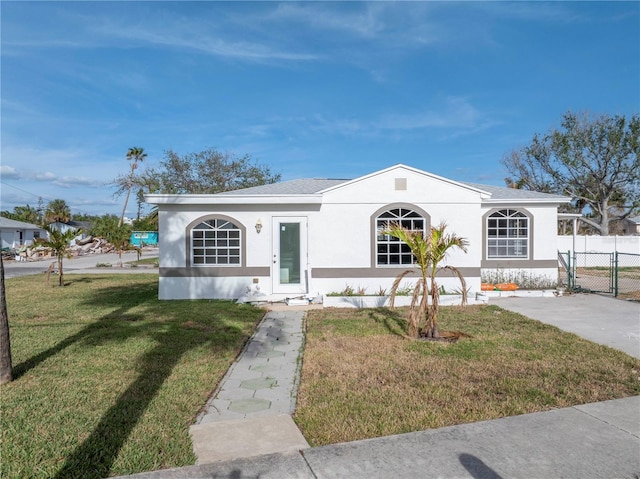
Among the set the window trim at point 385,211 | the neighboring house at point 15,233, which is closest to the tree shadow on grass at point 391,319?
the window trim at point 385,211

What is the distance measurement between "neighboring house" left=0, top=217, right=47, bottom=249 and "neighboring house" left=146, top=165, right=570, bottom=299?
3441 centimetres

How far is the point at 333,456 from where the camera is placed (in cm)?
355

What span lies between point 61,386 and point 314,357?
324 cm

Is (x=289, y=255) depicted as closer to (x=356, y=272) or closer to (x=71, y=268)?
(x=356, y=272)

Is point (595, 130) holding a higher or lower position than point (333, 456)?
higher

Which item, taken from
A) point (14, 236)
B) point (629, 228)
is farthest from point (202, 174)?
point (629, 228)

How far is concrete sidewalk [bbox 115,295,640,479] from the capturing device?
330cm

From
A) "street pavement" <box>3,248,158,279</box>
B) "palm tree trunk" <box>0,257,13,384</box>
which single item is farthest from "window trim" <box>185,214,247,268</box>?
"street pavement" <box>3,248,158,279</box>

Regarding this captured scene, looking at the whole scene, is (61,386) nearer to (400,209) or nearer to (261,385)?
(261,385)

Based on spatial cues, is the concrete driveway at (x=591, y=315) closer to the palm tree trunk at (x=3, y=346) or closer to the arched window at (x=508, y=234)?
the arched window at (x=508, y=234)

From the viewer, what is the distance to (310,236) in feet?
38.8

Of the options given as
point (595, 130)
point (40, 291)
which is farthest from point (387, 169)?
point (595, 130)

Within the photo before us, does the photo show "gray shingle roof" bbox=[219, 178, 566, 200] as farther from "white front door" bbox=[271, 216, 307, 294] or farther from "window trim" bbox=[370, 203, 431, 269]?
"window trim" bbox=[370, 203, 431, 269]

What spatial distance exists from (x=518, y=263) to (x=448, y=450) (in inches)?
447
